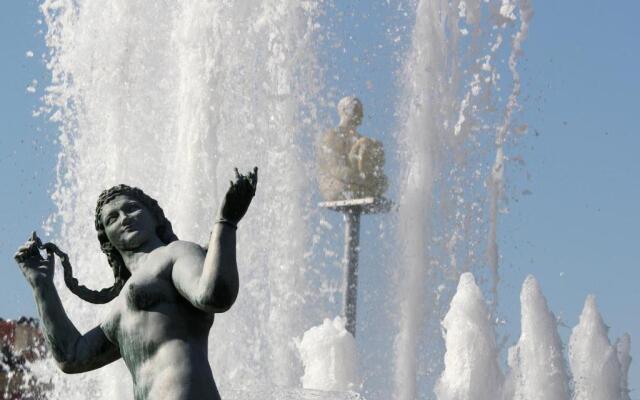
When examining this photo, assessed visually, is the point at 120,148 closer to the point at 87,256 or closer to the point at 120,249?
the point at 87,256

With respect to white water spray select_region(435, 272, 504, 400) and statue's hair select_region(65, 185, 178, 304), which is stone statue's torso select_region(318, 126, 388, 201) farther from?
statue's hair select_region(65, 185, 178, 304)

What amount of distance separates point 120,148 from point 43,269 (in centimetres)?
1312

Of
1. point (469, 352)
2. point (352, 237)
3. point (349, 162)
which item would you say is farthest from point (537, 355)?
point (352, 237)

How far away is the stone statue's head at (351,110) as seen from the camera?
2867 cm

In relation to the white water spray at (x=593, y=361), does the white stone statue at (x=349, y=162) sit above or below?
above

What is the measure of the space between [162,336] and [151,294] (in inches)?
5.4

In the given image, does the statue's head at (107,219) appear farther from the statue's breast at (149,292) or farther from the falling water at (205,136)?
the falling water at (205,136)

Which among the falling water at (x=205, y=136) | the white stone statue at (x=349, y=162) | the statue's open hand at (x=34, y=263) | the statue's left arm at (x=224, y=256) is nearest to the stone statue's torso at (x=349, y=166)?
the white stone statue at (x=349, y=162)

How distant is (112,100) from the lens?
1778 centimetres

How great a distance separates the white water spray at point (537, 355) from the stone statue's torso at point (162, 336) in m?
15.3

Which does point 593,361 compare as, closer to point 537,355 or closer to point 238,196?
point 537,355

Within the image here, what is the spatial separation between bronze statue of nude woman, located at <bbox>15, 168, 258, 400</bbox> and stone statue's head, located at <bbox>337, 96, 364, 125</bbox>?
24.2 meters

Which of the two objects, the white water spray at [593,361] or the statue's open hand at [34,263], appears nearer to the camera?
the statue's open hand at [34,263]

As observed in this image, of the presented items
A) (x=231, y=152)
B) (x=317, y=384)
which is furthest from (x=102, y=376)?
(x=317, y=384)
